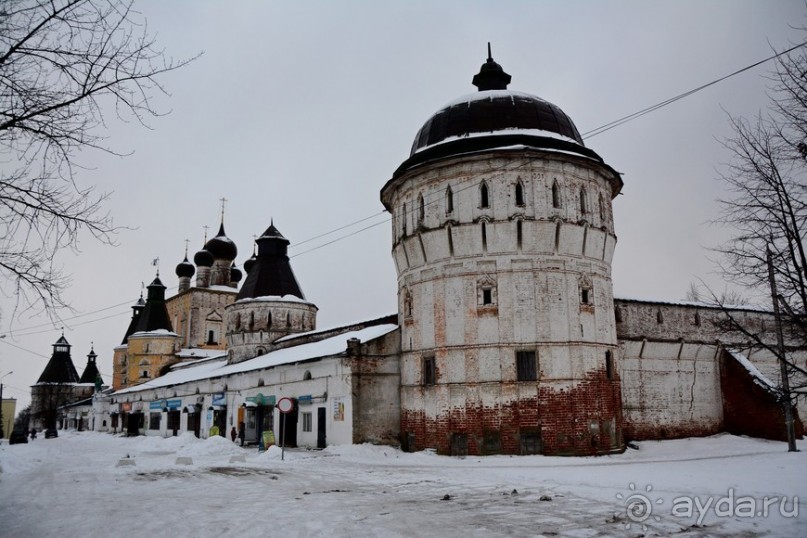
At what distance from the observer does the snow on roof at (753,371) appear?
25656 mm

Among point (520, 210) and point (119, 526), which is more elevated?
point (520, 210)

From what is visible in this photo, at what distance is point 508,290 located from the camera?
2261 centimetres

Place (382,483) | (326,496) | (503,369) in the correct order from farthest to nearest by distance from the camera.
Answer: (503,369), (382,483), (326,496)

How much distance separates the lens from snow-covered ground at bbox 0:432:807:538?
9297mm

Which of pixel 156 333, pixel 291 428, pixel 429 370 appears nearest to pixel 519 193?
pixel 429 370

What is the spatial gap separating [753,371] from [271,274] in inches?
1162

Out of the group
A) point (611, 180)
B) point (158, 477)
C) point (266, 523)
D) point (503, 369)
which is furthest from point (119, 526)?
point (611, 180)

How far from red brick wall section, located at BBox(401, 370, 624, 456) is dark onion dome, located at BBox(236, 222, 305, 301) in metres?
23.4

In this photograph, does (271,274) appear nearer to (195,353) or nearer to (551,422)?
(195,353)

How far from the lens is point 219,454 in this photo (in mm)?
25469

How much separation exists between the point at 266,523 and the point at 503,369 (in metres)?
13.6

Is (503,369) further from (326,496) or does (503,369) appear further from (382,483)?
(326,496)

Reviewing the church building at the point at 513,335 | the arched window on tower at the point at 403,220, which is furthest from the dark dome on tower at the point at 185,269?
the arched window on tower at the point at 403,220

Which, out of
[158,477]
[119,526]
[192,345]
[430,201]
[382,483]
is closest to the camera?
[119,526]
